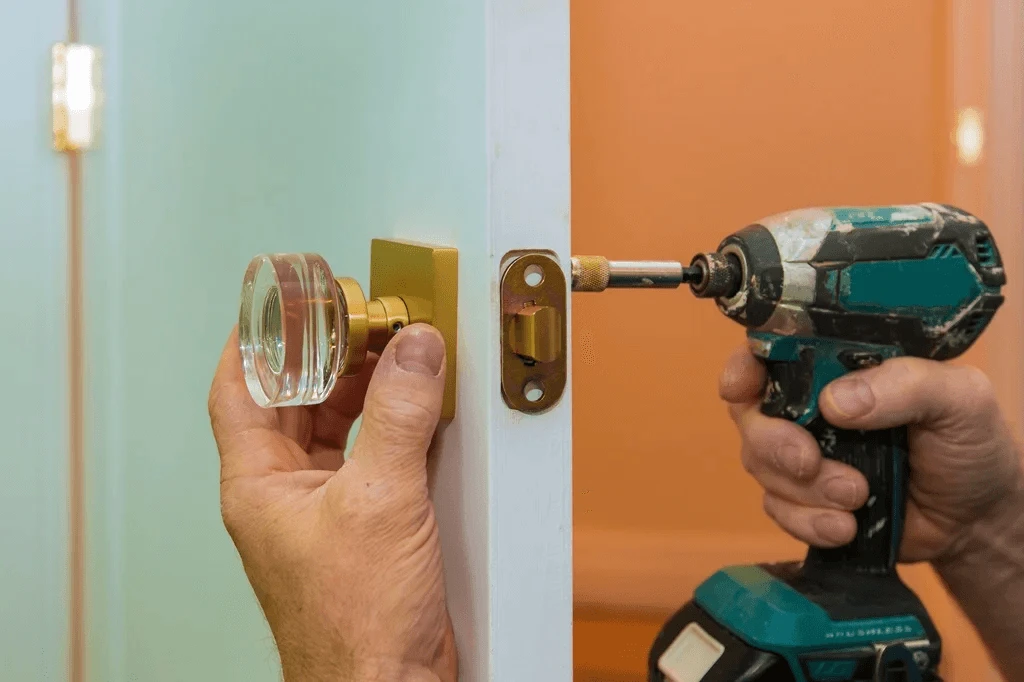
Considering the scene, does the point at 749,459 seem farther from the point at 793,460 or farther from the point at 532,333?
the point at 532,333

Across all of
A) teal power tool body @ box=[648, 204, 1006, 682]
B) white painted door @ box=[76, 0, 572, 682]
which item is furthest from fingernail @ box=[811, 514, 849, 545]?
white painted door @ box=[76, 0, 572, 682]

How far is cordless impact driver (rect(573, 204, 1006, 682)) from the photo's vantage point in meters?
0.70

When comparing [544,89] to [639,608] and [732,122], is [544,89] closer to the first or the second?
[732,122]

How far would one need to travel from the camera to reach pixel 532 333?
0.37m

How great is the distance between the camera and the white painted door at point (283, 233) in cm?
38

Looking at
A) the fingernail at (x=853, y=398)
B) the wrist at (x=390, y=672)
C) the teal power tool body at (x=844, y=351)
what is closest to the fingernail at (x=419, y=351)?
the wrist at (x=390, y=672)

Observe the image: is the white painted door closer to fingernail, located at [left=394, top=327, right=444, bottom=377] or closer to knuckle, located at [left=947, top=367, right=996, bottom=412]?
fingernail, located at [left=394, top=327, right=444, bottom=377]

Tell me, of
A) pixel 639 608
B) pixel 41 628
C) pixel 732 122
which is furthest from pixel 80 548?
pixel 732 122

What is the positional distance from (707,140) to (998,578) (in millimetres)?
642

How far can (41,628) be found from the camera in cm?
100

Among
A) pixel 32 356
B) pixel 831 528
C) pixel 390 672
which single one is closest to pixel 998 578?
pixel 831 528

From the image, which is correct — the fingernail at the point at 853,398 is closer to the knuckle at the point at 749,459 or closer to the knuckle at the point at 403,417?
the knuckle at the point at 749,459

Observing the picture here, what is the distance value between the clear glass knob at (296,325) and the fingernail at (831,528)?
48 cm

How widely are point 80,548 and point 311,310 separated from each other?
0.74 m
